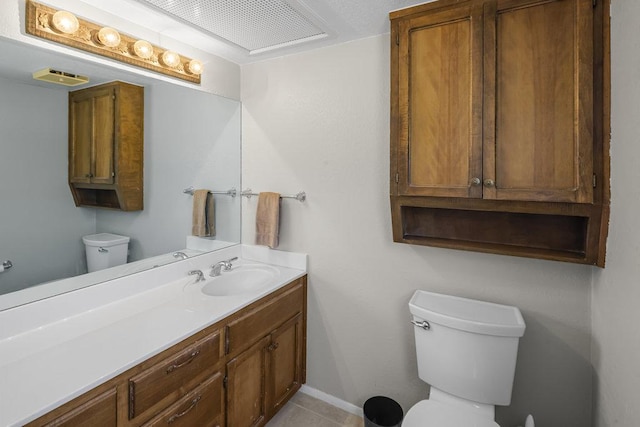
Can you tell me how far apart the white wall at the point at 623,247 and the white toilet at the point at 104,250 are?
2.06 m

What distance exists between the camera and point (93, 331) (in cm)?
135

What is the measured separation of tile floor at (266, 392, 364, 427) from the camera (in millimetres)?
1973

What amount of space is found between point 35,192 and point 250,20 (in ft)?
4.13

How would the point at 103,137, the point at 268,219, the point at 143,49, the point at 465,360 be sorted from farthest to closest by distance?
the point at 268,219, the point at 143,49, the point at 103,137, the point at 465,360

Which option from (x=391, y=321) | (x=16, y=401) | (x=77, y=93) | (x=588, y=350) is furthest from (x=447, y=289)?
(x=77, y=93)

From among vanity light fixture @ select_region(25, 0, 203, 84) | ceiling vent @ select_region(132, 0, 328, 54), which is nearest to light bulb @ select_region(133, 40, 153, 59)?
vanity light fixture @ select_region(25, 0, 203, 84)

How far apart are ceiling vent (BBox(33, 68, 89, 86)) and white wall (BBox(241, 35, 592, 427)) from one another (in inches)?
39.8

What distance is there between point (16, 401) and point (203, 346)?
60 cm

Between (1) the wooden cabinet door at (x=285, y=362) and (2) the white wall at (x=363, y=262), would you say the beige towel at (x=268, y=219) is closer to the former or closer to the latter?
(2) the white wall at (x=363, y=262)

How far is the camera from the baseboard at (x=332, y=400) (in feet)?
6.81

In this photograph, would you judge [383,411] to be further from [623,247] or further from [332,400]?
[623,247]

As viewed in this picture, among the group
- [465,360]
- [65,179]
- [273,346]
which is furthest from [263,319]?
[65,179]

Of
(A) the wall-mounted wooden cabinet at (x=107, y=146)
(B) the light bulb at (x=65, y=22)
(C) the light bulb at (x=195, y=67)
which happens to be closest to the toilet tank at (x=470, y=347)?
(A) the wall-mounted wooden cabinet at (x=107, y=146)

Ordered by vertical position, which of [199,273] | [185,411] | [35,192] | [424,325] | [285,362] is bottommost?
[285,362]
